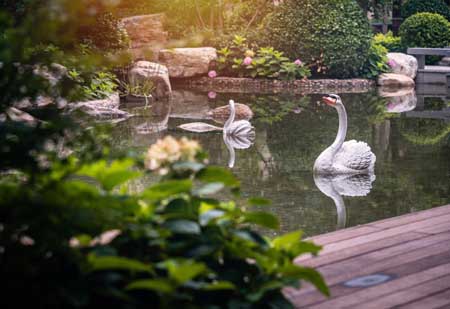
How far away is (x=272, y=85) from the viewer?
53.7 feet

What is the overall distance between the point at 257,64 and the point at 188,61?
4.61 ft

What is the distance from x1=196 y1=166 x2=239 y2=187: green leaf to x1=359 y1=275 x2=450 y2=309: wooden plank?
3.25 ft

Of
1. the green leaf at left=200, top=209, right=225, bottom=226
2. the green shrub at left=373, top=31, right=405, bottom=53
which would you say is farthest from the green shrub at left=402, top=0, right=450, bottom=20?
the green leaf at left=200, top=209, right=225, bottom=226

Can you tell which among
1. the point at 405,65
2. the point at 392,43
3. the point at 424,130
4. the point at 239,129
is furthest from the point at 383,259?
the point at 392,43

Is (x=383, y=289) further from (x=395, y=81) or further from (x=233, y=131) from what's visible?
(x=395, y=81)

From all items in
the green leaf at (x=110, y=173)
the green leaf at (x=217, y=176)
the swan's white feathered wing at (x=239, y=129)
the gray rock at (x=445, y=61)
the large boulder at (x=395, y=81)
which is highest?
the green leaf at (x=110, y=173)

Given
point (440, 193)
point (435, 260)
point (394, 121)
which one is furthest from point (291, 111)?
point (435, 260)

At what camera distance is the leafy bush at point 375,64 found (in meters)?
17.5

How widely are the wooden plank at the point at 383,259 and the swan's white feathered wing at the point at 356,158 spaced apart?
3.78 metres

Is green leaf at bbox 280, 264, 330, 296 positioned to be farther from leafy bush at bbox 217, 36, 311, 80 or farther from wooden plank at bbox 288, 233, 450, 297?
leafy bush at bbox 217, 36, 311, 80

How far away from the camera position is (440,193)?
6.64 meters

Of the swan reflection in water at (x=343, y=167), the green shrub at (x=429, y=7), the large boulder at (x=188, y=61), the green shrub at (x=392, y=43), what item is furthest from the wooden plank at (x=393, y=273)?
the green shrub at (x=429, y=7)

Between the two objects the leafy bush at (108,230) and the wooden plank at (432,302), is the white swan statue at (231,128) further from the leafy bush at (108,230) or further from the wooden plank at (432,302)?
the leafy bush at (108,230)

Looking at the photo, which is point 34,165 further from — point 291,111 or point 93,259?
point 291,111
